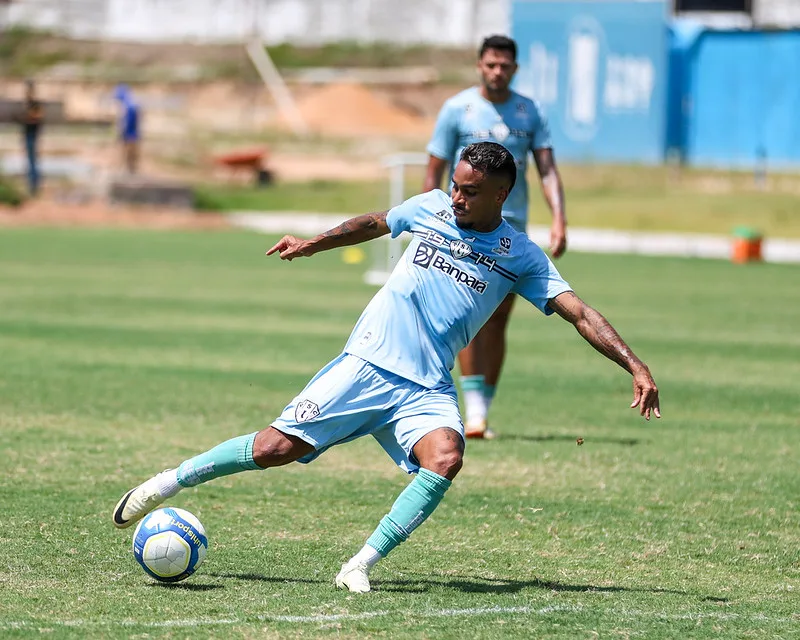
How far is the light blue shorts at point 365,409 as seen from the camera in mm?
6074

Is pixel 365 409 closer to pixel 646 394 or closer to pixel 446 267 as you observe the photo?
pixel 446 267

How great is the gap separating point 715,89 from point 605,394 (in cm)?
3515

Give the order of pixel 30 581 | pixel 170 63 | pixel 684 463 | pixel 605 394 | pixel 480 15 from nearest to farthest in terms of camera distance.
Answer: pixel 30 581 < pixel 684 463 < pixel 605 394 < pixel 480 15 < pixel 170 63

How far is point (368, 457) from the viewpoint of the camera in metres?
9.51

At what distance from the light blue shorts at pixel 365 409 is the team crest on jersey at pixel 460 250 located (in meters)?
0.57

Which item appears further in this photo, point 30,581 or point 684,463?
point 684,463

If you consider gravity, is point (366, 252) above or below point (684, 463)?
below

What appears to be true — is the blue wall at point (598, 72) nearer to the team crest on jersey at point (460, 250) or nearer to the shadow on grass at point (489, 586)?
the team crest on jersey at point (460, 250)

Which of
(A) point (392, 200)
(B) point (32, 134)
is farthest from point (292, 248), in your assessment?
(B) point (32, 134)

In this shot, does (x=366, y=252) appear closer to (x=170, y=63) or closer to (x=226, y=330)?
(x=226, y=330)

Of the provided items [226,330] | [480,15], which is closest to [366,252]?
[226,330]

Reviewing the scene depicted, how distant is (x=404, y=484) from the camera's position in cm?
853

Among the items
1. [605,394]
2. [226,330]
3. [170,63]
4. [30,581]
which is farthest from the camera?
[170,63]

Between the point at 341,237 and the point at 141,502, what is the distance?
1464 millimetres
